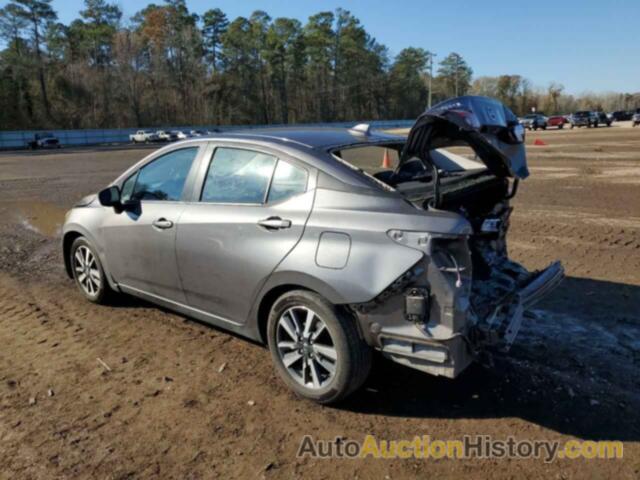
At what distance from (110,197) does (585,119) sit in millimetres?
60696

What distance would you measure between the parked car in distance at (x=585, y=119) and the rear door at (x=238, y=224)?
60174 mm

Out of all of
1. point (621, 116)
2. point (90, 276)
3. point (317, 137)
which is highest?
point (621, 116)

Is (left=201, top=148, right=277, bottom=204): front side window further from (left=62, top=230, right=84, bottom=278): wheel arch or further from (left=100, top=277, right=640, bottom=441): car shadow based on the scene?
(left=62, top=230, right=84, bottom=278): wheel arch

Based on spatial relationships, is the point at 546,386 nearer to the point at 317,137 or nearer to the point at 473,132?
the point at 473,132

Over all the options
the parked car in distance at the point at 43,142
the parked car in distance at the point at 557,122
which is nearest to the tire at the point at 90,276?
the parked car in distance at the point at 43,142

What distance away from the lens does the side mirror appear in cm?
464

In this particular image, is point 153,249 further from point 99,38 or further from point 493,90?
point 493,90

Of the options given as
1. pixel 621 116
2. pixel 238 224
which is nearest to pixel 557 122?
pixel 621 116

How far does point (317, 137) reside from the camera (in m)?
3.92

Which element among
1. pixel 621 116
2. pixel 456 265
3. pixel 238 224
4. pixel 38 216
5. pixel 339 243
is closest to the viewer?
pixel 456 265

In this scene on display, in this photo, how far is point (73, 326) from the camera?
4.84m

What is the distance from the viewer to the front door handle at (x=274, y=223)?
3.41 m

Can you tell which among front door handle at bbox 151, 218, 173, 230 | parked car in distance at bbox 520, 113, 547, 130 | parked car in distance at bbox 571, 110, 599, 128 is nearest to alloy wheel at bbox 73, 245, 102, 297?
front door handle at bbox 151, 218, 173, 230

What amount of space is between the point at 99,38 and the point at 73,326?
91.7 metres
